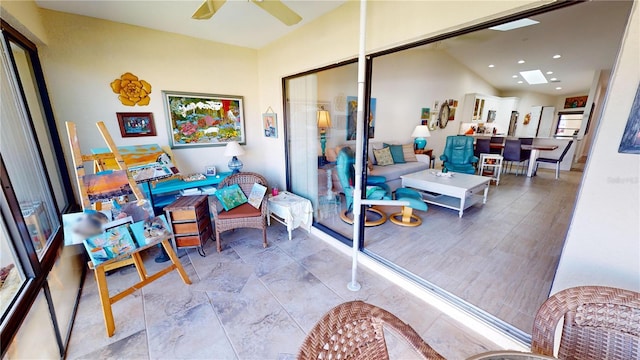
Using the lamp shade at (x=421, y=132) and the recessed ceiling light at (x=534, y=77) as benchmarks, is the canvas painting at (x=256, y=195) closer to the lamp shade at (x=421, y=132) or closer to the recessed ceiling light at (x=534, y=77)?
the lamp shade at (x=421, y=132)

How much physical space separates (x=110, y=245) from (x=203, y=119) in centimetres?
204

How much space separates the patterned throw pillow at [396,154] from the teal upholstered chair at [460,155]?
0.98 m

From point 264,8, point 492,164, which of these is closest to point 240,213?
point 264,8

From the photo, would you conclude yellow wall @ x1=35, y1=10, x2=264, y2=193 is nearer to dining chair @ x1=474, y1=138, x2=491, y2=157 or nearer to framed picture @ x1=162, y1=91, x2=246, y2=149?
framed picture @ x1=162, y1=91, x2=246, y2=149

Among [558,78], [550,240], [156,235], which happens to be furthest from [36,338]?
[558,78]

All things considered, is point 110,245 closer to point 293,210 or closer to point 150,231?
point 150,231

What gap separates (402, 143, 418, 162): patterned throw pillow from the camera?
530 centimetres

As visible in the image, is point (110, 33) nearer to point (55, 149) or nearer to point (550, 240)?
point (55, 149)

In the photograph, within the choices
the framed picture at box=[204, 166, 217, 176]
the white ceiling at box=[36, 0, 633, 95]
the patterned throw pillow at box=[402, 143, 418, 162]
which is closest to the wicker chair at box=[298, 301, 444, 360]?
the white ceiling at box=[36, 0, 633, 95]

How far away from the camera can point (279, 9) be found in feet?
5.16

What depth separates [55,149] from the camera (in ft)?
7.80

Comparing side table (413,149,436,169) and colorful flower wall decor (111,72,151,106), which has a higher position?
colorful flower wall decor (111,72,151,106)

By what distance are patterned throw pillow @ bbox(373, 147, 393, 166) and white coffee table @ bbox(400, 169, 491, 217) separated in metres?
0.85

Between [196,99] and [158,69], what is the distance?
0.50 meters
